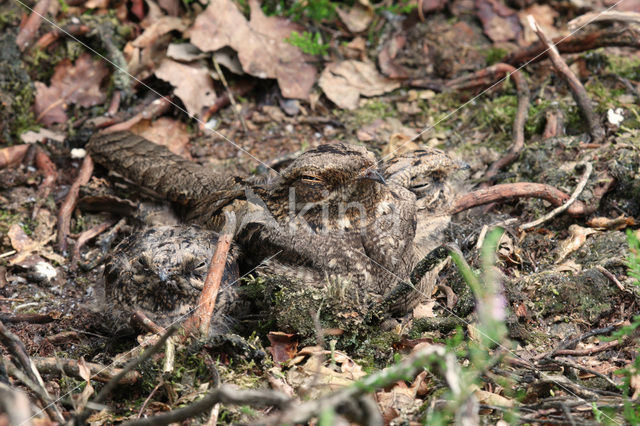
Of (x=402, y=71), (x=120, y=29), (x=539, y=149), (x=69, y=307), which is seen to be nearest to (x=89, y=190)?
(x=69, y=307)

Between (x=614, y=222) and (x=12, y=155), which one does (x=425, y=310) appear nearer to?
(x=614, y=222)

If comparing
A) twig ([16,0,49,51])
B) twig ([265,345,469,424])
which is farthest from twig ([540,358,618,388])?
twig ([16,0,49,51])

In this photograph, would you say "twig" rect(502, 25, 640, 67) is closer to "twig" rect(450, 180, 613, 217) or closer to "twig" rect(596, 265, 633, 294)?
"twig" rect(450, 180, 613, 217)

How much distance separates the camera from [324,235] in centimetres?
393

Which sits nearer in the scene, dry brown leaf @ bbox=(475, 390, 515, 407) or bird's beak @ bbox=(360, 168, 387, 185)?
dry brown leaf @ bbox=(475, 390, 515, 407)

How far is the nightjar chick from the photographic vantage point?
359 cm

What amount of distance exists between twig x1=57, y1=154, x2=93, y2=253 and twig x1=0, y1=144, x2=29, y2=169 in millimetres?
491

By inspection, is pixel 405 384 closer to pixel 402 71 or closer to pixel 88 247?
pixel 88 247

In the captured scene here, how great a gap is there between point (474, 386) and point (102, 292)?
7.84 feet

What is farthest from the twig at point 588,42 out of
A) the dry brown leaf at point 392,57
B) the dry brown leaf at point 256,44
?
the dry brown leaf at point 256,44

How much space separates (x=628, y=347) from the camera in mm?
3264

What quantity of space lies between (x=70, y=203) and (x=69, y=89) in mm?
1299

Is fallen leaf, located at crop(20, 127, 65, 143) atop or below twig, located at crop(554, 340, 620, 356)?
atop

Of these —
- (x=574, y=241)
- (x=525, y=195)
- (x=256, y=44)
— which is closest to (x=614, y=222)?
(x=574, y=241)
